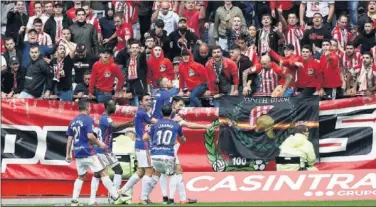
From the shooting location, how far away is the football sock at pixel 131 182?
24.2 meters

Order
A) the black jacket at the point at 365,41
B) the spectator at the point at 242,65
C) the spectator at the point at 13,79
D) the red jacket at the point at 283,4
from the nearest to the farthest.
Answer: the spectator at the point at 242,65
the spectator at the point at 13,79
the black jacket at the point at 365,41
the red jacket at the point at 283,4

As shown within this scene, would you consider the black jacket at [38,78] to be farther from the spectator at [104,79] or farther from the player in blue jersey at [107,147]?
the player in blue jersey at [107,147]

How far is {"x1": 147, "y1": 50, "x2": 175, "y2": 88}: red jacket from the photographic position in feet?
93.7

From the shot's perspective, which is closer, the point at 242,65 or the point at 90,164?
the point at 90,164

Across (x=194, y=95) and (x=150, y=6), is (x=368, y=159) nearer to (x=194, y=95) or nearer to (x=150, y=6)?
(x=194, y=95)

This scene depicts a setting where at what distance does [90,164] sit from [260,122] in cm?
439

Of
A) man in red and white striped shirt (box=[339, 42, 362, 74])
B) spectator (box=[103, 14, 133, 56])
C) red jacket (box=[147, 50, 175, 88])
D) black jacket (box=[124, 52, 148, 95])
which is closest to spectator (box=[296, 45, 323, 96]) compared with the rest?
man in red and white striped shirt (box=[339, 42, 362, 74])

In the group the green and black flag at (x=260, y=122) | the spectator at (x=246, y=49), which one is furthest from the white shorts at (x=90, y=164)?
the spectator at (x=246, y=49)

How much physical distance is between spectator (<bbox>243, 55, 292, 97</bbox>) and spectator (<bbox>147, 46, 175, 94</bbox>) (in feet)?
6.04

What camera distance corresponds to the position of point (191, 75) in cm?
2812

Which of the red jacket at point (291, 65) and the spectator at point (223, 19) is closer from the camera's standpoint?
the red jacket at point (291, 65)

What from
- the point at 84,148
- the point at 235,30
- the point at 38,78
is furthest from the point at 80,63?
the point at 84,148

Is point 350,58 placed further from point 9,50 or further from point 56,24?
point 9,50

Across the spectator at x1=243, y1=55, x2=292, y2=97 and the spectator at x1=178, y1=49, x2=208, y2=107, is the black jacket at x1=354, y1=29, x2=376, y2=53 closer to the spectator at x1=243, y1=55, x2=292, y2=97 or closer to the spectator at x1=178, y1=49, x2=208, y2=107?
the spectator at x1=243, y1=55, x2=292, y2=97
